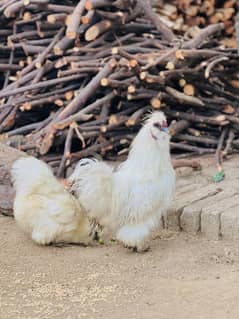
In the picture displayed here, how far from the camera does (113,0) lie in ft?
20.1

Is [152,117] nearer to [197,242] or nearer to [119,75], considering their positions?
[197,242]

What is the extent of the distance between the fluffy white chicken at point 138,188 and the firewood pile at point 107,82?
123cm

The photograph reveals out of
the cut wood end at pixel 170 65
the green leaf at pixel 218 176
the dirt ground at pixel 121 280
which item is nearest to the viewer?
the dirt ground at pixel 121 280

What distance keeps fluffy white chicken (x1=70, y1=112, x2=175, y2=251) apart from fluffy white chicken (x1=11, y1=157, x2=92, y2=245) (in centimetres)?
20

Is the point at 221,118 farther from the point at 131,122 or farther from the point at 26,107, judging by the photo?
the point at 26,107

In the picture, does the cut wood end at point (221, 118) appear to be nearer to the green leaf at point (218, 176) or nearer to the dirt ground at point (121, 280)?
the green leaf at point (218, 176)

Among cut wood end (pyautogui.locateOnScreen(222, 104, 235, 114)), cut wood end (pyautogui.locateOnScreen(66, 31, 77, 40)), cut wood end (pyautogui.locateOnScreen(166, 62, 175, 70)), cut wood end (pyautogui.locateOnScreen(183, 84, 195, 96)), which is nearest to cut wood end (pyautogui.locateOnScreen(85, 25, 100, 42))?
cut wood end (pyautogui.locateOnScreen(66, 31, 77, 40))

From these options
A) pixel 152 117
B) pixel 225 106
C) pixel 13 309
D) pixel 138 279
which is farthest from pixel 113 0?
pixel 13 309

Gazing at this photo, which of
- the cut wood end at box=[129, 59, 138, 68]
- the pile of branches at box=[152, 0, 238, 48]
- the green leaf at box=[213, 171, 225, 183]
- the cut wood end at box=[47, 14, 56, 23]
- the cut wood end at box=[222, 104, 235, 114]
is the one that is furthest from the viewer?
the pile of branches at box=[152, 0, 238, 48]

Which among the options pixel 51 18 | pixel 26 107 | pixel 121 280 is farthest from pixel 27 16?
pixel 121 280

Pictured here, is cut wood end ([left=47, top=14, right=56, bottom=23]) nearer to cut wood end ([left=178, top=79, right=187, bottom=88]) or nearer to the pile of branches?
the pile of branches

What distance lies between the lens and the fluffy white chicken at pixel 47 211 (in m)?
4.46

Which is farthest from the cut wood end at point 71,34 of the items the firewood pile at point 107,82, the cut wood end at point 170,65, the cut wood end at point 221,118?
the cut wood end at point 221,118

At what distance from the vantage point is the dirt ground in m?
3.37
